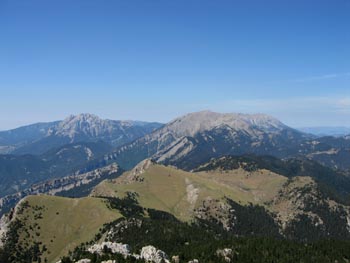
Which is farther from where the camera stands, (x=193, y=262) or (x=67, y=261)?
(x=193, y=262)

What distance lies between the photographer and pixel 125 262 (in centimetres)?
17050

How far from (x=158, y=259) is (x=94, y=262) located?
32.1m

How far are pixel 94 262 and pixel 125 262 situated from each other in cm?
1554

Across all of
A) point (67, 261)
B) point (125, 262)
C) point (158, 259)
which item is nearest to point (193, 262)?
point (158, 259)

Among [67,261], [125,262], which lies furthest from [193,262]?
[67,261]

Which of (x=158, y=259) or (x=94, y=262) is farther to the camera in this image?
(x=158, y=259)

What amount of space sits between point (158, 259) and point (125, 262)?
26712 mm

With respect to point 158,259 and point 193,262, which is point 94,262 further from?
point 193,262

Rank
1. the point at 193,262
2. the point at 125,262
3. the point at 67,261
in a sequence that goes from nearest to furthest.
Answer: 1. the point at 125,262
2. the point at 67,261
3. the point at 193,262

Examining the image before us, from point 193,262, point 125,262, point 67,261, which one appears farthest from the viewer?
point 193,262

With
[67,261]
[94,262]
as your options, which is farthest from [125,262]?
[67,261]

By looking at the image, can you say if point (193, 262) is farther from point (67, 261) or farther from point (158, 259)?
point (67, 261)

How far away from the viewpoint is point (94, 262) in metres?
176

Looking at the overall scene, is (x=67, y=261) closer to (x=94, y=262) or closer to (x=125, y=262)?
(x=94, y=262)
